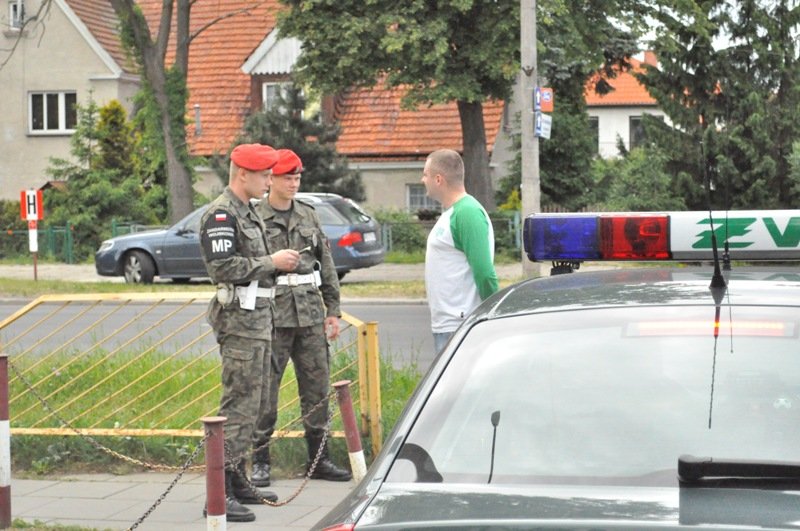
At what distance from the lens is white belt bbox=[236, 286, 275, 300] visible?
22.8ft

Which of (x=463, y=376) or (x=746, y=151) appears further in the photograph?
(x=746, y=151)

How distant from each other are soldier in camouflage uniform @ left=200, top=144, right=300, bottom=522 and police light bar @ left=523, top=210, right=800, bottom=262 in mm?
1975

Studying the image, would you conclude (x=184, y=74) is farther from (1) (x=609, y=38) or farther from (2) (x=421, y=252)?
(1) (x=609, y=38)

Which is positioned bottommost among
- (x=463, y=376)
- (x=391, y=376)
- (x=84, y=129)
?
(x=391, y=376)

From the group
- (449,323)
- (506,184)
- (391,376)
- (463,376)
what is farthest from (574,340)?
(506,184)

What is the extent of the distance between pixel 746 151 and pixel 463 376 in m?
26.6

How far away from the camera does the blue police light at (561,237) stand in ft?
17.0

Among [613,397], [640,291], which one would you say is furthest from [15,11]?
[613,397]

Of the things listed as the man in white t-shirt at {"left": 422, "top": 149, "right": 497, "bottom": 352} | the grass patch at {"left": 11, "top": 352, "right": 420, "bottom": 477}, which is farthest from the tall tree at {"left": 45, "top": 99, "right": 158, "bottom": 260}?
the man in white t-shirt at {"left": 422, "top": 149, "right": 497, "bottom": 352}

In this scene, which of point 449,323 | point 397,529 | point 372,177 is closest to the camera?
point 397,529

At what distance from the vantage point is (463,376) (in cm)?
354

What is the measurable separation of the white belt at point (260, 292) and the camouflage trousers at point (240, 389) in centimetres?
21

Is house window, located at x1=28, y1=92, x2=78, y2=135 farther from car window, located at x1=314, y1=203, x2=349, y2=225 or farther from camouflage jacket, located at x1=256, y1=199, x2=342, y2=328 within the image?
camouflage jacket, located at x1=256, y1=199, x2=342, y2=328

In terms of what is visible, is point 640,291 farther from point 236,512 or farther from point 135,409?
point 135,409
